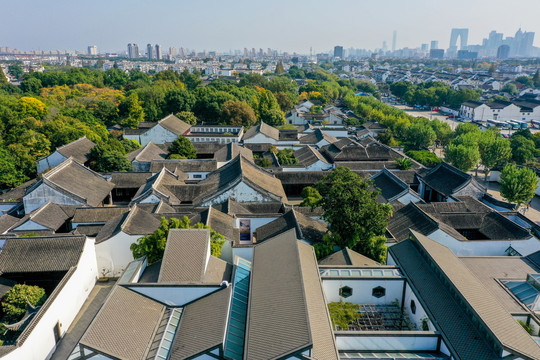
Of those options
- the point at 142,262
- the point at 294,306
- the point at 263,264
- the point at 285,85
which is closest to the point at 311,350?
the point at 294,306

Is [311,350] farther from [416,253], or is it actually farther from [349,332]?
[416,253]

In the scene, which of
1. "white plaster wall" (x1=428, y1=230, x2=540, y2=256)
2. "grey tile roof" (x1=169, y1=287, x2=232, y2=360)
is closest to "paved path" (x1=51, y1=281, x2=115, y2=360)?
"grey tile roof" (x1=169, y1=287, x2=232, y2=360)

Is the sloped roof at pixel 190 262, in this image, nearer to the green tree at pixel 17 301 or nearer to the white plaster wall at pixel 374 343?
the white plaster wall at pixel 374 343

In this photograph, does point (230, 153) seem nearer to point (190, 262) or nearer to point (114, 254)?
point (114, 254)

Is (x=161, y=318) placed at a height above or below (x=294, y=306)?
below

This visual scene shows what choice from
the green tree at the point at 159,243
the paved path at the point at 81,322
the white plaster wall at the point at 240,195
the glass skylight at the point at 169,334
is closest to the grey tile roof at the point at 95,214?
the paved path at the point at 81,322

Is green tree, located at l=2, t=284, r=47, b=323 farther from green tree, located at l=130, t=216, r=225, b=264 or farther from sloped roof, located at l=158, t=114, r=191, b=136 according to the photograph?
sloped roof, located at l=158, t=114, r=191, b=136
